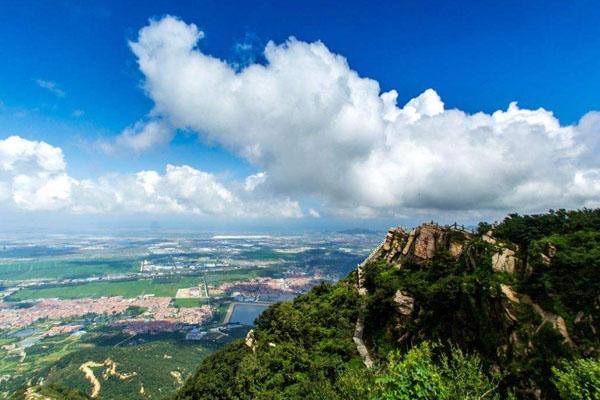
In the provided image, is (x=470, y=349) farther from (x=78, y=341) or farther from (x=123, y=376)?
(x=78, y=341)

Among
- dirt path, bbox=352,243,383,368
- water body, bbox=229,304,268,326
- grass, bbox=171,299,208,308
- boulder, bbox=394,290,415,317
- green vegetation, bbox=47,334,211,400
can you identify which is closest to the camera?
boulder, bbox=394,290,415,317

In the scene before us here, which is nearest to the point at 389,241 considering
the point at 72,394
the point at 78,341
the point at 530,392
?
the point at 530,392

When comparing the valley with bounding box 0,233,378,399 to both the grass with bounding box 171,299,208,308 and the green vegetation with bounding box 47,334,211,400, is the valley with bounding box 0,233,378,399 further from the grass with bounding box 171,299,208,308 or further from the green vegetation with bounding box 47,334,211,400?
the grass with bounding box 171,299,208,308

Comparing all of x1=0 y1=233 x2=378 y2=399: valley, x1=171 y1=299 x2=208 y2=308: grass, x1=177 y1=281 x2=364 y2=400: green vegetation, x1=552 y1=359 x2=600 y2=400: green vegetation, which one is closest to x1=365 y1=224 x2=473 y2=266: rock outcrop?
x1=177 y1=281 x2=364 y2=400: green vegetation

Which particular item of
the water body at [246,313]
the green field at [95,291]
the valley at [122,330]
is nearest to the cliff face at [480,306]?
the valley at [122,330]

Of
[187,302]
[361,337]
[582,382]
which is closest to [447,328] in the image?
[361,337]

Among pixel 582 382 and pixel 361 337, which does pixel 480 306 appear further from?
pixel 361 337
